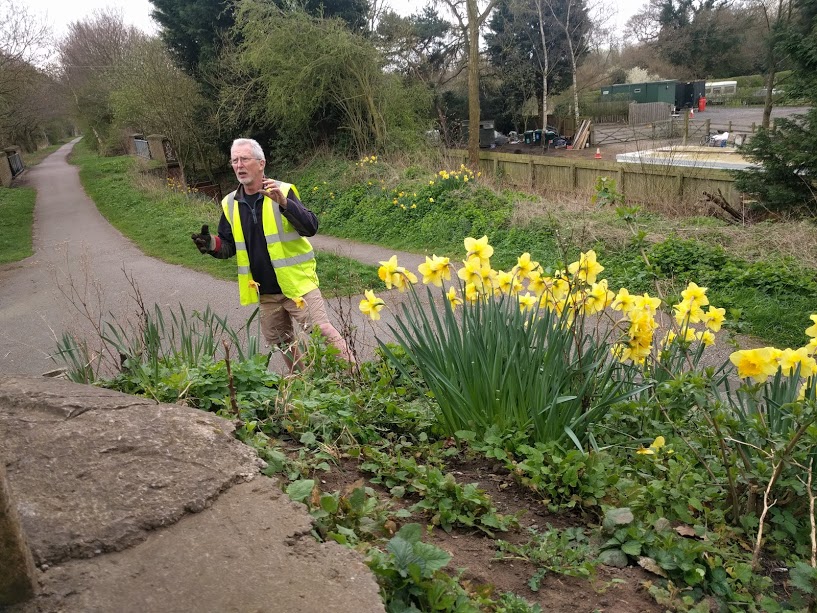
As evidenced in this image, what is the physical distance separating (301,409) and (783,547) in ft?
6.33

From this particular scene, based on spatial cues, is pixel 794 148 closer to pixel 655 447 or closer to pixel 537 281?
pixel 537 281

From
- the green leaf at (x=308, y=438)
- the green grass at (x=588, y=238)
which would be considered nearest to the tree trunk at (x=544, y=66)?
the green grass at (x=588, y=238)

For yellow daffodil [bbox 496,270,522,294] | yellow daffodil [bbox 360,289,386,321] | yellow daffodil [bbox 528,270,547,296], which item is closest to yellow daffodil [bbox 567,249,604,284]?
yellow daffodil [bbox 528,270,547,296]

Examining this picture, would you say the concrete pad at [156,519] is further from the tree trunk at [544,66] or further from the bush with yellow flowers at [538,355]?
the tree trunk at [544,66]

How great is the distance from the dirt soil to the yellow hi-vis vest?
91.3 inches

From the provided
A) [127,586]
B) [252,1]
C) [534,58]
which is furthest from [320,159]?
[534,58]

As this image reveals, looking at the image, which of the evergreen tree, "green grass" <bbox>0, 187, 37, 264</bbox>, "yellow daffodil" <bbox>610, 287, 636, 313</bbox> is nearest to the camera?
"yellow daffodil" <bbox>610, 287, 636, 313</bbox>

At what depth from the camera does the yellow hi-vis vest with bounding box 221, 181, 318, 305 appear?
→ 4707 millimetres

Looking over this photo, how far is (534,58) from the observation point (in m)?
36.9

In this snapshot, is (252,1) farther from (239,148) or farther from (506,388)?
(506,388)

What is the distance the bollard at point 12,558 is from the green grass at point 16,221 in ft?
45.2

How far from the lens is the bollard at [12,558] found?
4.65 ft

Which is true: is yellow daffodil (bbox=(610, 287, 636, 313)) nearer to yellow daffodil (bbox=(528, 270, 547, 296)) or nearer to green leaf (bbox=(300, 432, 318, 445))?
yellow daffodil (bbox=(528, 270, 547, 296))

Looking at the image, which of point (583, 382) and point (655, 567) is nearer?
point (655, 567)
